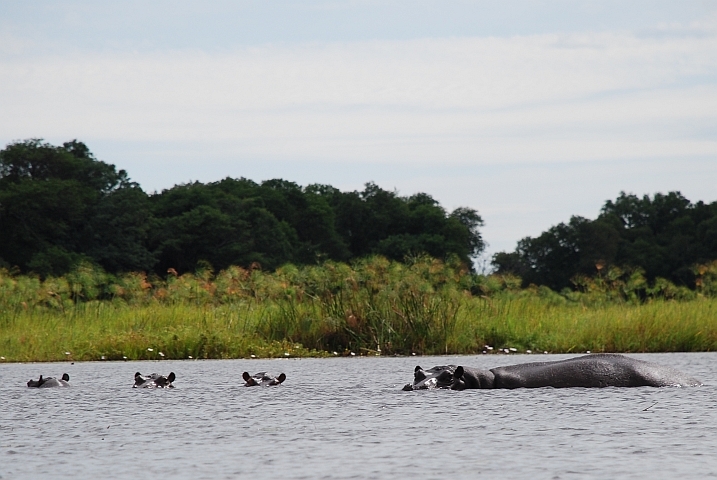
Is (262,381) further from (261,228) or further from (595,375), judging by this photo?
(261,228)

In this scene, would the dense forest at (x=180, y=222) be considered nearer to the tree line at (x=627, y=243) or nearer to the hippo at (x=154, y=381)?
the tree line at (x=627, y=243)

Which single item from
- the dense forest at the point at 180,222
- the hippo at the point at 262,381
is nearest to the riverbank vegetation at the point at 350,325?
the hippo at the point at 262,381

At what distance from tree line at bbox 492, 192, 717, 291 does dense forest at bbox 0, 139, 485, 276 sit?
14.8ft

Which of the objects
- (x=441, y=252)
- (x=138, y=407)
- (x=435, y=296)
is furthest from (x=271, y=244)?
(x=138, y=407)

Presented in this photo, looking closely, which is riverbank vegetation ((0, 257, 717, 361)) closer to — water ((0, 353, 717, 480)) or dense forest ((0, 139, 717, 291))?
water ((0, 353, 717, 480))

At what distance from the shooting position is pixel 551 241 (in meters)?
60.7

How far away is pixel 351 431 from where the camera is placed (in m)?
7.32

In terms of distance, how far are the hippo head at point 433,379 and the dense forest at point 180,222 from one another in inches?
1229

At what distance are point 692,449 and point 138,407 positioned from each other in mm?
4758

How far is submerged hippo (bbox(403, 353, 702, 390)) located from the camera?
10344 millimetres

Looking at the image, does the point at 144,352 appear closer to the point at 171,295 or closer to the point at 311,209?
the point at 171,295

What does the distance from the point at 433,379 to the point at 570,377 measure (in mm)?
1328

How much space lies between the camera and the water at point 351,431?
5766mm

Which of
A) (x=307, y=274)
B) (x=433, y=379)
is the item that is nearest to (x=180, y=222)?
(x=307, y=274)
